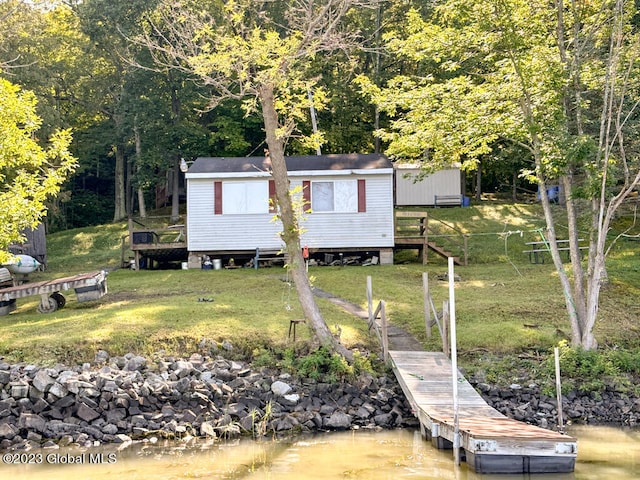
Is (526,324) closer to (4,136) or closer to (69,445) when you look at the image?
(69,445)

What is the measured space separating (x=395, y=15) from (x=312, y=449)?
91.6 feet

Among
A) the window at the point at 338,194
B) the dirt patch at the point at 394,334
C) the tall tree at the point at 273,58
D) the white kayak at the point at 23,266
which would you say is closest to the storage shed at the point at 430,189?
the window at the point at 338,194

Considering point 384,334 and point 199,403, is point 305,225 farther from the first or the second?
point 199,403

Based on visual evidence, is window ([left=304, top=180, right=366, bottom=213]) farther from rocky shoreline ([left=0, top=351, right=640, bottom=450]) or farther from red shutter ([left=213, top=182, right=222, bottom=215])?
rocky shoreline ([left=0, top=351, right=640, bottom=450])

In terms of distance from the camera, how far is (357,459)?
36.3 ft

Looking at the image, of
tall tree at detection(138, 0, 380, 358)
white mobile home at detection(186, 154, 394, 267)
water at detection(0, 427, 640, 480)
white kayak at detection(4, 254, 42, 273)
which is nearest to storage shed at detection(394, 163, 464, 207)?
white mobile home at detection(186, 154, 394, 267)

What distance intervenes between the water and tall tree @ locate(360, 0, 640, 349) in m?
4.88

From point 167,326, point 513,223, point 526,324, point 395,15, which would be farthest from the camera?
point 395,15

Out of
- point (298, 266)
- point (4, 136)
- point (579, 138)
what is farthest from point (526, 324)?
point (4, 136)

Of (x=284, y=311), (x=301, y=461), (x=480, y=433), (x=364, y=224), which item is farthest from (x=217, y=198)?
(x=480, y=433)

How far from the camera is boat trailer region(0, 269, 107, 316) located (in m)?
17.6

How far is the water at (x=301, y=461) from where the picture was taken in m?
10.3

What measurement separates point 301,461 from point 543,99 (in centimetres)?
919

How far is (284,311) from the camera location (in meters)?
17.5
